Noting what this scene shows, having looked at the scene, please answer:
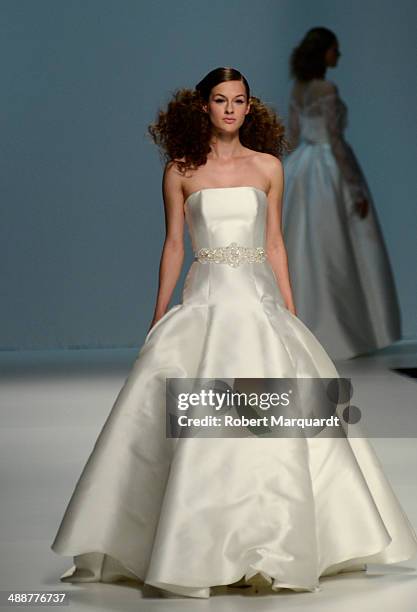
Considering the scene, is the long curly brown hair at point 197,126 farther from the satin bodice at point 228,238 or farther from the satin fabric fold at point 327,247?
the satin fabric fold at point 327,247

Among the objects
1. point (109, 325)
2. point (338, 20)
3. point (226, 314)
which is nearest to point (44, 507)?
point (226, 314)

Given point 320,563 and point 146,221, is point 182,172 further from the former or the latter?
point 146,221

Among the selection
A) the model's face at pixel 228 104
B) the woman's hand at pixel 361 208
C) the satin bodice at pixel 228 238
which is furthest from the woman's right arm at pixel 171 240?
the woman's hand at pixel 361 208

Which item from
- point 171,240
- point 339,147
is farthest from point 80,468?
point 339,147

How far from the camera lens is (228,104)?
295 centimetres

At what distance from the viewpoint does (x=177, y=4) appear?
10102 mm

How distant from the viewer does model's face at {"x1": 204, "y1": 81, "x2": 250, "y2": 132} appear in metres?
2.95

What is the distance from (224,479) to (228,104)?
82 centimetres

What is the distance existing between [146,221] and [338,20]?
209 cm

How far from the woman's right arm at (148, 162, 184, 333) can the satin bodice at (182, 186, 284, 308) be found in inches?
1.1

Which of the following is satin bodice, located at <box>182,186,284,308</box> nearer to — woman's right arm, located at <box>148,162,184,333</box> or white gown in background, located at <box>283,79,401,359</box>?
woman's right arm, located at <box>148,162,184,333</box>

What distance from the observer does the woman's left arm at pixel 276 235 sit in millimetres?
3057

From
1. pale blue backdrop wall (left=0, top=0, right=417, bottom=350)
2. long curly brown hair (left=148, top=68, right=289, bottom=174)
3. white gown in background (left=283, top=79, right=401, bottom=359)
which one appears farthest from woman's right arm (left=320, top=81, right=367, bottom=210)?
long curly brown hair (left=148, top=68, right=289, bottom=174)

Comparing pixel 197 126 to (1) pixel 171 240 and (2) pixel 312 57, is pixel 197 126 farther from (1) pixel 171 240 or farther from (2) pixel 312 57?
(2) pixel 312 57
